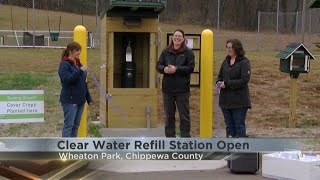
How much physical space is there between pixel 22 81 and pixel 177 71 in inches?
296

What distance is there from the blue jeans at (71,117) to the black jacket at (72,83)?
0.08m

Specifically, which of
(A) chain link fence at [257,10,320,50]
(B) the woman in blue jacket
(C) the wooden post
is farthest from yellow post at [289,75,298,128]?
(A) chain link fence at [257,10,320,50]

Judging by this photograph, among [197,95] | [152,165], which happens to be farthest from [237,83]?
[197,95]

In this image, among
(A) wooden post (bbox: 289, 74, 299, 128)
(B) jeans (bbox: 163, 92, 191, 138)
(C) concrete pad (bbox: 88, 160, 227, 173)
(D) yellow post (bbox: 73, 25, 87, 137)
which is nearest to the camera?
(C) concrete pad (bbox: 88, 160, 227, 173)

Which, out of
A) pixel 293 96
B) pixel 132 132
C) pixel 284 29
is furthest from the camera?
pixel 284 29

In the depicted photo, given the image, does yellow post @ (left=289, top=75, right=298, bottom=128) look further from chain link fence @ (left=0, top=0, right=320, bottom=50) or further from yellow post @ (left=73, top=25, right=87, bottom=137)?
chain link fence @ (left=0, top=0, right=320, bottom=50)

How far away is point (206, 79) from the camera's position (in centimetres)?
870

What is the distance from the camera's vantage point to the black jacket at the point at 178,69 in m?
7.83

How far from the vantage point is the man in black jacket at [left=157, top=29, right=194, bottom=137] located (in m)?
7.81

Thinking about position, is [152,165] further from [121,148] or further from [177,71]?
[177,71]

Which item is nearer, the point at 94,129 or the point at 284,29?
the point at 94,129

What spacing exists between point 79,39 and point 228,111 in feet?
7.86

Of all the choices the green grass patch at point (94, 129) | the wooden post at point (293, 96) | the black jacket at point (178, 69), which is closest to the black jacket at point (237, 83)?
the black jacket at point (178, 69)

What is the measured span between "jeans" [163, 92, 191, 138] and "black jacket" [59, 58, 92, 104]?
1208mm
